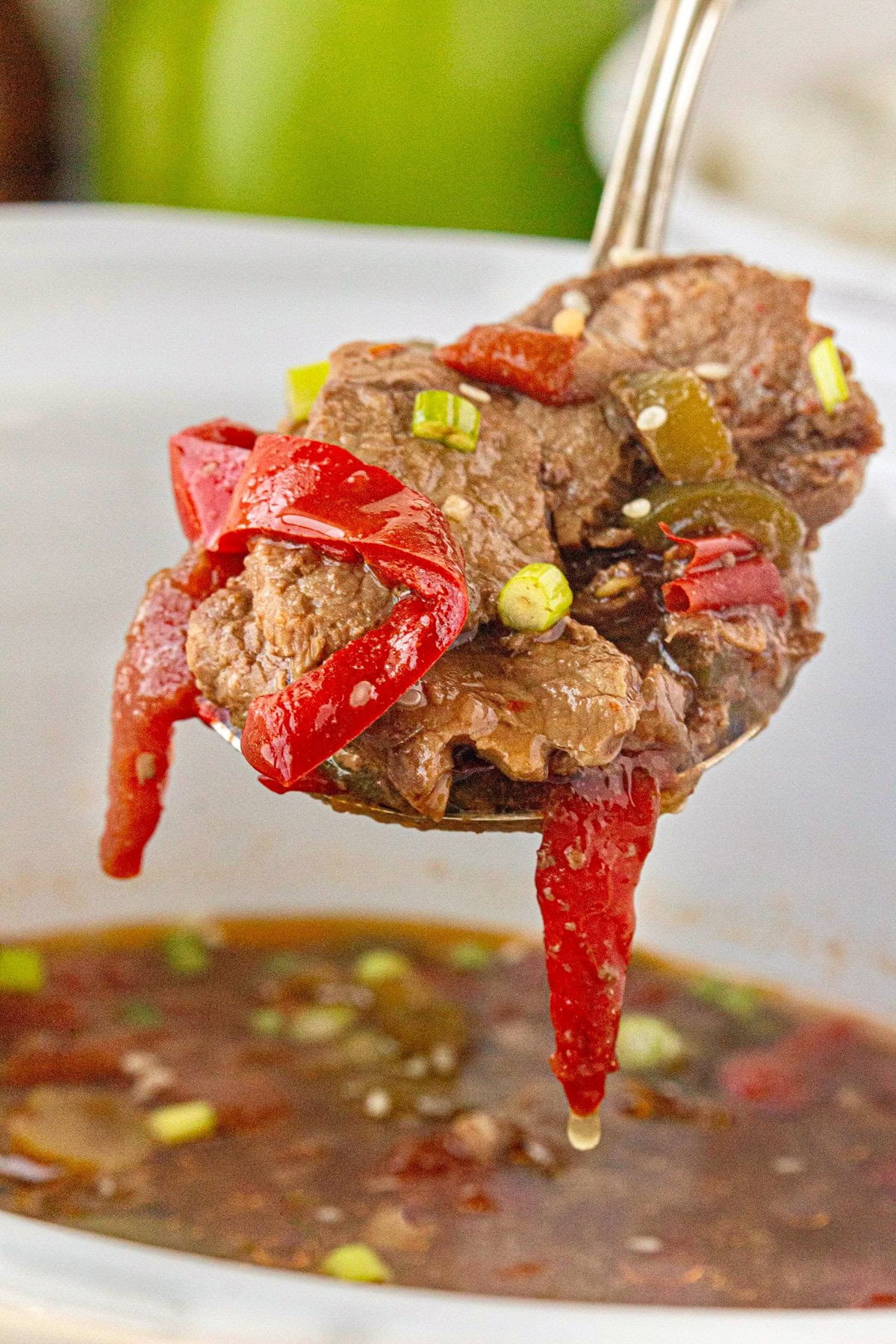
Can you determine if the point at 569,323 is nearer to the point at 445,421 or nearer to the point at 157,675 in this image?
the point at 445,421

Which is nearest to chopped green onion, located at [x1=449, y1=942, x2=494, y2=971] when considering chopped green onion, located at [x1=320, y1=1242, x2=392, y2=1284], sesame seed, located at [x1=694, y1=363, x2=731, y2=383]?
chopped green onion, located at [x1=320, y1=1242, x2=392, y2=1284]

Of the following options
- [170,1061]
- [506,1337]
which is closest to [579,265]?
[170,1061]

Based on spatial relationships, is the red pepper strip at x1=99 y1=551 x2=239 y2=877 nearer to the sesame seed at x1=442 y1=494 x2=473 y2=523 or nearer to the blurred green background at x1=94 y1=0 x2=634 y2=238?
the sesame seed at x1=442 y1=494 x2=473 y2=523

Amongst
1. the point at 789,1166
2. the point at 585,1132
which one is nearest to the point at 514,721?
the point at 585,1132

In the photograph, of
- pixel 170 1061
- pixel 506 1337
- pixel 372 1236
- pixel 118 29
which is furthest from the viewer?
pixel 118 29

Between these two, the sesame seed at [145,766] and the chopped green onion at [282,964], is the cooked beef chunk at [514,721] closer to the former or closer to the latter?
the sesame seed at [145,766]

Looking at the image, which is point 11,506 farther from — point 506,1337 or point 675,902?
point 506,1337
